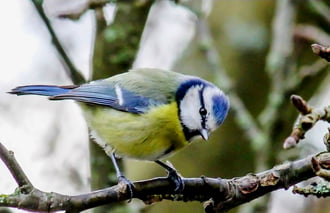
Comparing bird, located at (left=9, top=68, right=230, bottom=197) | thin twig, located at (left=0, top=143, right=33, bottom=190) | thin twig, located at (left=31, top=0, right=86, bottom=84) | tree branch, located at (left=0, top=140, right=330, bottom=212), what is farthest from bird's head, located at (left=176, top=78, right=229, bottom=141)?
thin twig, located at (left=0, top=143, right=33, bottom=190)

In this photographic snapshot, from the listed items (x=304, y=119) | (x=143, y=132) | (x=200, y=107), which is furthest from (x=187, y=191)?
(x=200, y=107)

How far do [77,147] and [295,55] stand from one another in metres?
1.29

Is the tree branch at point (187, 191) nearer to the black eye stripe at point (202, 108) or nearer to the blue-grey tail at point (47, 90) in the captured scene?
the black eye stripe at point (202, 108)

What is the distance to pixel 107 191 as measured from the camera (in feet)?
3.92

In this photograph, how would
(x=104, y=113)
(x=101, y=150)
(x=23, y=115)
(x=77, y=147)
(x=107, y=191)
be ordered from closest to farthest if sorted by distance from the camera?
(x=107, y=191), (x=104, y=113), (x=101, y=150), (x=77, y=147), (x=23, y=115)

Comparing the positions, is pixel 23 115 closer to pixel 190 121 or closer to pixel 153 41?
pixel 153 41

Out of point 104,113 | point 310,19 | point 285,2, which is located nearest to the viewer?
point 104,113

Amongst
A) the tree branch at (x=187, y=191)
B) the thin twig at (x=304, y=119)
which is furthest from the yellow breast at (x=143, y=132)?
the thin twig at (x=304, y=119)

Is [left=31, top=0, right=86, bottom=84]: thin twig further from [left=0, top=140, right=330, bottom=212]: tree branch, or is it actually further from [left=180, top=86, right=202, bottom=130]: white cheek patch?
[left=0, top=140, right=330, bottom=212]: tree branch

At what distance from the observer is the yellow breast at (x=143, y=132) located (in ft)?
6.20

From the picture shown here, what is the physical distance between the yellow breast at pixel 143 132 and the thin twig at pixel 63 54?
19 cm

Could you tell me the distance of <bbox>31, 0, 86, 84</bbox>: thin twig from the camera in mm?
1927

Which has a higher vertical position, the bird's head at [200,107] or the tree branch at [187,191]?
the tree branch at [187,191]

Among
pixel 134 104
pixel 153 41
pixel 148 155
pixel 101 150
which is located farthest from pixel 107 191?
pixel 153 41
